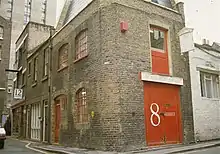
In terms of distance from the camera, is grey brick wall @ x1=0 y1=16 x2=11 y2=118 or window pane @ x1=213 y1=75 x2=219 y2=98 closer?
window pane @ x1=213 y1=75 x2=219 y2=98

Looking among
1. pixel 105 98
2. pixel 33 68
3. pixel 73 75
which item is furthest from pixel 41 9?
pixel 105 98

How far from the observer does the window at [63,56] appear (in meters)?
16.2

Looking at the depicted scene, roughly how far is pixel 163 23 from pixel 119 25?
2.95m

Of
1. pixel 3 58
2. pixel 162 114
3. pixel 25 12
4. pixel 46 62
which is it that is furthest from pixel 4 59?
pixel 162 114

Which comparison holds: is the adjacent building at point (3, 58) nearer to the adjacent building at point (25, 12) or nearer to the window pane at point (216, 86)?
the adjacent building at point (25, 12)

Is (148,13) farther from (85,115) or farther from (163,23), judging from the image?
(85,115)

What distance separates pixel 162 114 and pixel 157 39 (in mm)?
3828

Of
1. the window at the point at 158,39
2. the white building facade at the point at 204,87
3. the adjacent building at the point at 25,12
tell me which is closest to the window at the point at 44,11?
the adjacent building at the point at 25,12

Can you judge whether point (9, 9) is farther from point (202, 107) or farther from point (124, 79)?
point (124, 79)

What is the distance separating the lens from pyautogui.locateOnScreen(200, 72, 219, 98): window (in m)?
16.2

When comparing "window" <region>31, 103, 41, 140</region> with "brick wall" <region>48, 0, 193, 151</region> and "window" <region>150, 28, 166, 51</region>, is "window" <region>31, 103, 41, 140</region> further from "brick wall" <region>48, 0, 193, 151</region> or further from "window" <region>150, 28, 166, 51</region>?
"window" <region>150, 28, 166, 51</region>

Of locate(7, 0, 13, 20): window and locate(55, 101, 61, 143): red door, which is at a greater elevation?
locate(7, 0, 13, 20): window

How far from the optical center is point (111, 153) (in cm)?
1064

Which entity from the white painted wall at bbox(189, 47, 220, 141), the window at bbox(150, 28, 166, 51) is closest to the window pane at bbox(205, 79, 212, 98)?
the white painted wall at bbox(189, 47, 220, 141)
